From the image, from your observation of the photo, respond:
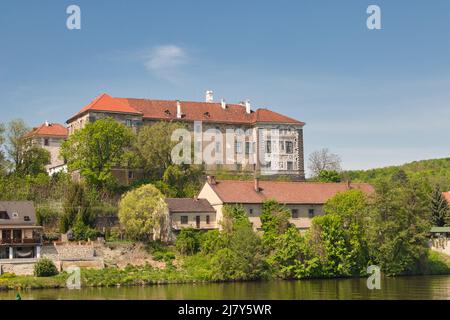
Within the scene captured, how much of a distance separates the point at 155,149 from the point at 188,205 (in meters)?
11.6

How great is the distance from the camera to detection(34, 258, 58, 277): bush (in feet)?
159

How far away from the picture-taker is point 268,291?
42.5 metres

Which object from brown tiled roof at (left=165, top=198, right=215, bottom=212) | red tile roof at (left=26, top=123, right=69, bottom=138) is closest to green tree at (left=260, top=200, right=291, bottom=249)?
brown tiled roof at (left=165, top=198, right=215, bottom=212)

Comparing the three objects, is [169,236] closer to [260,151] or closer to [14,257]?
[14,257]

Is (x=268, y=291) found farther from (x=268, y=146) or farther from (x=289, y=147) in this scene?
(x=289, y=147)

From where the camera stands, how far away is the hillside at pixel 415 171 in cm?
10938

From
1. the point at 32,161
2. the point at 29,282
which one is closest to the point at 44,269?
the point at 29,282

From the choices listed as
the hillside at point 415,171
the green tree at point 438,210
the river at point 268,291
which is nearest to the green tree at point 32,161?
the river at point 268,291

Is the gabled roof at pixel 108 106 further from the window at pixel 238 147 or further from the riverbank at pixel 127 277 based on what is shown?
the riverbank at pixel 127 277

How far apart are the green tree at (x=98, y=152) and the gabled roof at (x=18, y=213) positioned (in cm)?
1235

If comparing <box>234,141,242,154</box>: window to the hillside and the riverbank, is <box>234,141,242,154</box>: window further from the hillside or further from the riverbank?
the riverbank

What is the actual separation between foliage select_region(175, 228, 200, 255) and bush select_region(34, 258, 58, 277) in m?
10.3

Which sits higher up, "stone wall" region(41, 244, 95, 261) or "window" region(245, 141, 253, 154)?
"window" region(245, 141, 253, 154)

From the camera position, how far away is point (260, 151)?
84.9m
